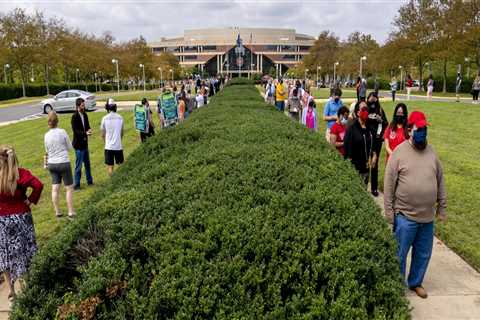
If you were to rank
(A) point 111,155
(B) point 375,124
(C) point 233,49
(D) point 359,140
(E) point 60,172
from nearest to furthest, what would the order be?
(D) point 359,140
(E) point 60,172
(B) point 375,124
(A) point 111,155
(C) point 233,49

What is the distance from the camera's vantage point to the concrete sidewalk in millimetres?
3729

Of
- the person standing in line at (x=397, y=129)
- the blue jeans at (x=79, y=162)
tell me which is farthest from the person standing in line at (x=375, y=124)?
the blue jeans at (x=79, y=162)

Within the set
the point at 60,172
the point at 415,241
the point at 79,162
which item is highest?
the point at 60,172

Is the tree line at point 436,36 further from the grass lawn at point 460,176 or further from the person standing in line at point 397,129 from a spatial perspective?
the person standing in line at point 397,129

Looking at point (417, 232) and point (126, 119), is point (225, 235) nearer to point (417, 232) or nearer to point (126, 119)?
point (417, 232)

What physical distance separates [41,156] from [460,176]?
11.3 metres

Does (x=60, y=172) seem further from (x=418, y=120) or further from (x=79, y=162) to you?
(x=418, y=120)

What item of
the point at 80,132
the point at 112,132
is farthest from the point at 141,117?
the point at 80,132

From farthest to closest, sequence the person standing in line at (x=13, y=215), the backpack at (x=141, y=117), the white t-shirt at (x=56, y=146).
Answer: the backpack at (x=141, y=117) → the white t-shirt at (x=56, y=146) → the person standing in line at (x=13, y=215)

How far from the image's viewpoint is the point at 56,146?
6430 millimetres

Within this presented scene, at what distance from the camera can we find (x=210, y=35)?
5212 inches

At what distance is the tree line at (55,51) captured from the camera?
4169 cm

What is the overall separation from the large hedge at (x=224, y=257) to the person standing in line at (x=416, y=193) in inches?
35.4

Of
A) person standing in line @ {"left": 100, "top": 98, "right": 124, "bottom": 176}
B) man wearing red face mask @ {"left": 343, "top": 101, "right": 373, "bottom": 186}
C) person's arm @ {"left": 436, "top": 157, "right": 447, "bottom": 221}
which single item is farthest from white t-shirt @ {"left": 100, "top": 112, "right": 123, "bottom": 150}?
person's arm @ {"left": 436, "top": 157, "right": 447, "bottom": 221}
